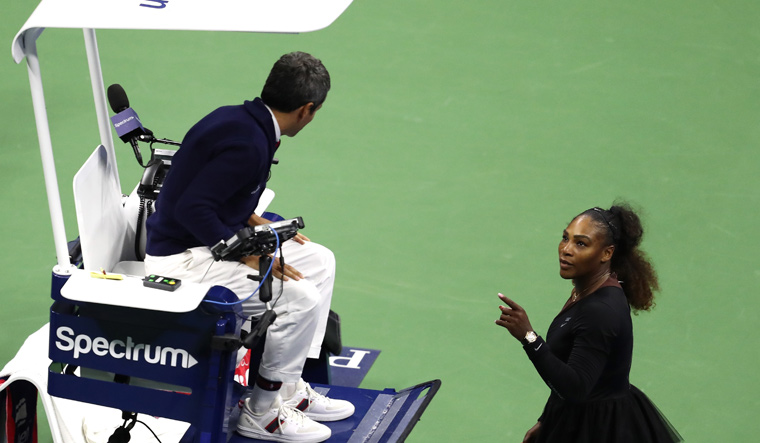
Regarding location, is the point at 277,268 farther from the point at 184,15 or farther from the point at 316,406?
the point at 184,15

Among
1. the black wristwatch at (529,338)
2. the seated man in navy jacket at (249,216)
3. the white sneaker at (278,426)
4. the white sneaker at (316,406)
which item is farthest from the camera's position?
the white sneaker at (316,406)

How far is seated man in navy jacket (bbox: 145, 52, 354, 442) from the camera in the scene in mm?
4109

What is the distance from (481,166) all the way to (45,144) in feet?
13.3

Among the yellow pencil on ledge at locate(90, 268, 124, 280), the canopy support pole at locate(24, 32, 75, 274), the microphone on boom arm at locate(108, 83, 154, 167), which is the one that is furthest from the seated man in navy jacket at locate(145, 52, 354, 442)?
the microphone on boom arm at locate(108, 83, 154, 167)

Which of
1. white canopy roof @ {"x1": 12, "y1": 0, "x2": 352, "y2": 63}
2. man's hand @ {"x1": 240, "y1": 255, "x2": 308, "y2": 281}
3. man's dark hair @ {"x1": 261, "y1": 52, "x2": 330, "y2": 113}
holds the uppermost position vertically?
white canopy roof @ {"x1": 12, "y1": 0, "x2": 352, "y2": 63}

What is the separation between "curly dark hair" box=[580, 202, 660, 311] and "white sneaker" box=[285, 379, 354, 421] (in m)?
1.36

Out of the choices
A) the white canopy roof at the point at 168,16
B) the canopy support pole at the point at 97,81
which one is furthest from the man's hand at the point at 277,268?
the white canopy roof at the point at 168,16

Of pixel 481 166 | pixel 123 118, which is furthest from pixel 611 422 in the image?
pixel 481 166

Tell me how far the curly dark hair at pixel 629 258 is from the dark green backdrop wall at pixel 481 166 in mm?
1369

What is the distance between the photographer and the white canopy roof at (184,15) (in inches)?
143

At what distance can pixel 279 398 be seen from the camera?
14.5 feet

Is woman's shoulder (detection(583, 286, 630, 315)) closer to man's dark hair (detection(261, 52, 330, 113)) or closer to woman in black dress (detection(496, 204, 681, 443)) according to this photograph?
woman in black dress (detection(496, 204, 681, 443))

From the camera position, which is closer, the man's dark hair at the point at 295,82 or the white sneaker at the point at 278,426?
Answer: the man's dark hair at the point at 295,82

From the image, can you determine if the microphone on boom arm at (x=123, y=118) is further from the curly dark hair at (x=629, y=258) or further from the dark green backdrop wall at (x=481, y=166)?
the curly dark hair at (x=629, y=258)
